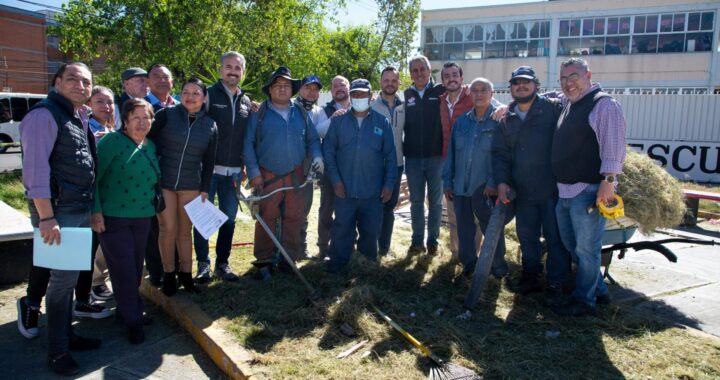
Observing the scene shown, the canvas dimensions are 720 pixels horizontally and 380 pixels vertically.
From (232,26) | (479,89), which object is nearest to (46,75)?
(232,26)

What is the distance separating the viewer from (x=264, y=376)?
3475 millimetres

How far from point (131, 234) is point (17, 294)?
2084mm

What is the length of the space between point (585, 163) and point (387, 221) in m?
2.52

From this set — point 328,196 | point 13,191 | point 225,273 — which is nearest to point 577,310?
point 328,196

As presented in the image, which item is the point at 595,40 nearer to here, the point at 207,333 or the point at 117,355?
the point at 207,333

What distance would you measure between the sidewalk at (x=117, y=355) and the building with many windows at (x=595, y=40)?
2802 cm

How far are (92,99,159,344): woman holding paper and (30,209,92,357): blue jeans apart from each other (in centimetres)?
25

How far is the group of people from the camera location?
362cm

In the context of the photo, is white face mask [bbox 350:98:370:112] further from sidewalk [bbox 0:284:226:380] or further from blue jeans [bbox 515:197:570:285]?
sidewalk [bbox 0:284:226:380]

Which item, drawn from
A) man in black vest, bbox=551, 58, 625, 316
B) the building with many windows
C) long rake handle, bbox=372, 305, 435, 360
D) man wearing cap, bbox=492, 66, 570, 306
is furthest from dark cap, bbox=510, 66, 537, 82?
the building with many windows

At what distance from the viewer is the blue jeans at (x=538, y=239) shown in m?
4.84

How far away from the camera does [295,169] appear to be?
17.5 feet

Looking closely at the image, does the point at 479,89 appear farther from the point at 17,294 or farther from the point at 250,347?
the point at 17,294

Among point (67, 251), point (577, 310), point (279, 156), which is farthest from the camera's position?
point (279, 156)
